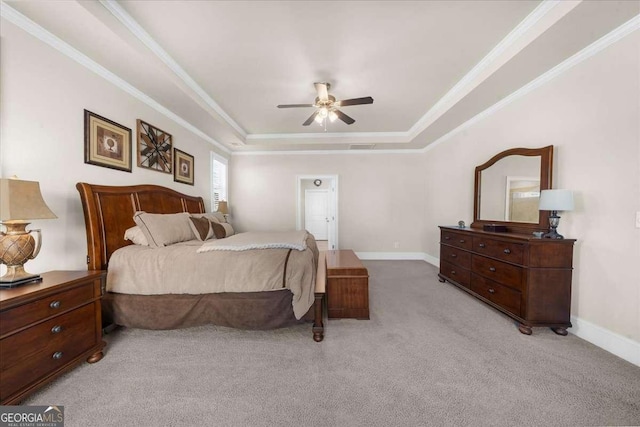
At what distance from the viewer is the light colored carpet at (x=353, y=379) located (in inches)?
52.9

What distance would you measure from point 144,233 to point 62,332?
3.39 ft

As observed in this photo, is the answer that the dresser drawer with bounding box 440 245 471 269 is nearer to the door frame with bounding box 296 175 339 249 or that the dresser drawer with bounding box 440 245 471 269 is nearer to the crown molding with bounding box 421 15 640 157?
the crown molding with bounding box 421 15 640 157

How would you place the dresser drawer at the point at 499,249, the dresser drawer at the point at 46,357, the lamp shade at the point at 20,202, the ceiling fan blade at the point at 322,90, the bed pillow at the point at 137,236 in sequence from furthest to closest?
1. the ceiling fan blade at the point at 322,90
2. the bed pillow at the point at 137,236
3. the dresser drawer at the point at 499,249
4. the lamp shade at the point at 20,202
5. the dresser drawer at the point at 46,357

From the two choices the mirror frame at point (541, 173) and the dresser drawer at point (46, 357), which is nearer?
the dresser drawer at point (46, 357)

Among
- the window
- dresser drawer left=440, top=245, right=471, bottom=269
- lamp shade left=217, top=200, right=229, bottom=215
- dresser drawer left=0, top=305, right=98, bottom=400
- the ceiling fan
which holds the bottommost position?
dresser drawer left=0, top=305, right=98, bottom=400

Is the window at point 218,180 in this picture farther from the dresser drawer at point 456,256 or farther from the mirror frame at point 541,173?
the mirror frame at point 541,173

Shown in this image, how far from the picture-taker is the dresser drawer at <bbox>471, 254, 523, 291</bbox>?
2.31 m

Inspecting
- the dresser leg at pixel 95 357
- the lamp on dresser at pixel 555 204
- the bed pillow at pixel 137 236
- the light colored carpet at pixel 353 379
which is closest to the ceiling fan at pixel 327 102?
the lamp on dresser at pixel 555 204

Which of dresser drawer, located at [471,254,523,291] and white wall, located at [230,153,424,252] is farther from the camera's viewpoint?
white wall, located at [230,153,424,252]

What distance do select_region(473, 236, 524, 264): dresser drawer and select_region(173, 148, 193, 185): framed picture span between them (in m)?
4.32

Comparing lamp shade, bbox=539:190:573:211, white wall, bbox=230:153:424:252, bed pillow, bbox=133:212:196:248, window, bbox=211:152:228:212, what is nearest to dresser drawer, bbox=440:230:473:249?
lamp shade, bbox=539:190:573:211

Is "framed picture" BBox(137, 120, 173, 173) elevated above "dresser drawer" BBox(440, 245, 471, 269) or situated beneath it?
elevated above

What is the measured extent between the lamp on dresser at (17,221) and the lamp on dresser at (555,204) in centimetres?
404

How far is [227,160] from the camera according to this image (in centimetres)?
522
